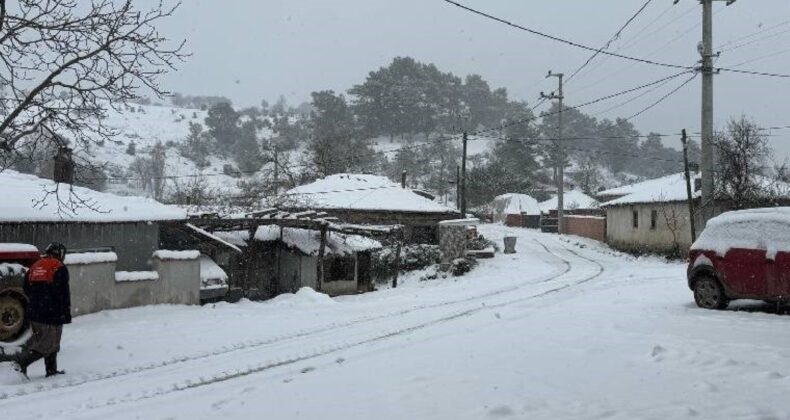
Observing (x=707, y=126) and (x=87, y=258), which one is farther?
(x=707, y=126)

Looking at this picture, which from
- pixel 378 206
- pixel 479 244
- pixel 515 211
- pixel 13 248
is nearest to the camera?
pixel 13 248

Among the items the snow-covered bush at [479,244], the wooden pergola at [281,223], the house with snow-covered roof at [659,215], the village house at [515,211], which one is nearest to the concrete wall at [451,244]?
the wooden pergola at [281,223]

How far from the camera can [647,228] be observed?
3891 cm

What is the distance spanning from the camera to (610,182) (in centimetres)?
11531

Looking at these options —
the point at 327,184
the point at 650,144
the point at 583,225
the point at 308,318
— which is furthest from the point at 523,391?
the point at 650,144

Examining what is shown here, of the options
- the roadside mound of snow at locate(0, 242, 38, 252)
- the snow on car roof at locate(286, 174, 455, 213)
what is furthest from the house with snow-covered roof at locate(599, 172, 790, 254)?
the roadside mound of snow at locate(0, 242, 38, 252)

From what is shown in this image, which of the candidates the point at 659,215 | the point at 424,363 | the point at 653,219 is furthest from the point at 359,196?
the point at 424,363

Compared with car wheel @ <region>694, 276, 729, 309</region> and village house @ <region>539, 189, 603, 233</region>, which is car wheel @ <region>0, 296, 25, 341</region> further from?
village house @ <region>539, 189, 603, 233</region>

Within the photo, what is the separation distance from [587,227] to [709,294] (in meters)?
39.1

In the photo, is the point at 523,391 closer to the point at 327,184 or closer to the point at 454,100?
the point at 327,184

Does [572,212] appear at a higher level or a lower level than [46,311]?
higher

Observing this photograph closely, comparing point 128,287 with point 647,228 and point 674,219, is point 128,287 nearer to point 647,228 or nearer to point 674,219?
point 674,219

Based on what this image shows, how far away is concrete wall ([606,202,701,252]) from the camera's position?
35.8 metres

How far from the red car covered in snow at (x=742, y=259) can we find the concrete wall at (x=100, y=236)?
15359mm
